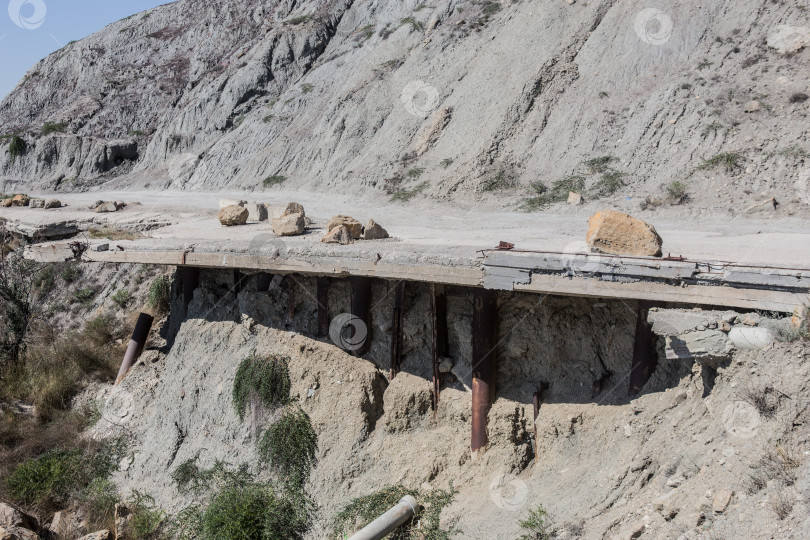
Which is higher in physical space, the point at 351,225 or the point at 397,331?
the point at 351,225

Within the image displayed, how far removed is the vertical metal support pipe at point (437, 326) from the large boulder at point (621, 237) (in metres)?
2.04

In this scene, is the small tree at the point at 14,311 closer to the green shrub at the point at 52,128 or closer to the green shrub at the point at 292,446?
the green shrub at the point at 292,446

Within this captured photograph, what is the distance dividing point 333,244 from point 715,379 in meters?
5.07

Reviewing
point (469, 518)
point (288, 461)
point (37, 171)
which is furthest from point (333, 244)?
point (37, 171)

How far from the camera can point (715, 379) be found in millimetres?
5391

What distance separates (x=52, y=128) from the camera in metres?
35.3

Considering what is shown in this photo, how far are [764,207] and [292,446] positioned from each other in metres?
11.1

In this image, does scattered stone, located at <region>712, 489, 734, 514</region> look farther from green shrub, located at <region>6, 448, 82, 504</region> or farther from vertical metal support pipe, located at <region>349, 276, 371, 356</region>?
green shrub, located at <region>6, 448, 82, 504</region>

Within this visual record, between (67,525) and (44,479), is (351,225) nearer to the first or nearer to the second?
(67,525)

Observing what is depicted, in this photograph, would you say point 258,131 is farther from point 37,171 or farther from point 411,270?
point 411,270

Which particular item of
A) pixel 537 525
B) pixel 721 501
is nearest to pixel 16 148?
pixel 537 525

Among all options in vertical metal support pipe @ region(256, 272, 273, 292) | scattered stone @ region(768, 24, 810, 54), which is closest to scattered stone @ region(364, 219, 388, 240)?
vertical metal support pipe @ region(256, 272, 273, 292)

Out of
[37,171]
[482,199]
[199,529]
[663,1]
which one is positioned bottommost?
[199,529]

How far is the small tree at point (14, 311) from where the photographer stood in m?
11.9
